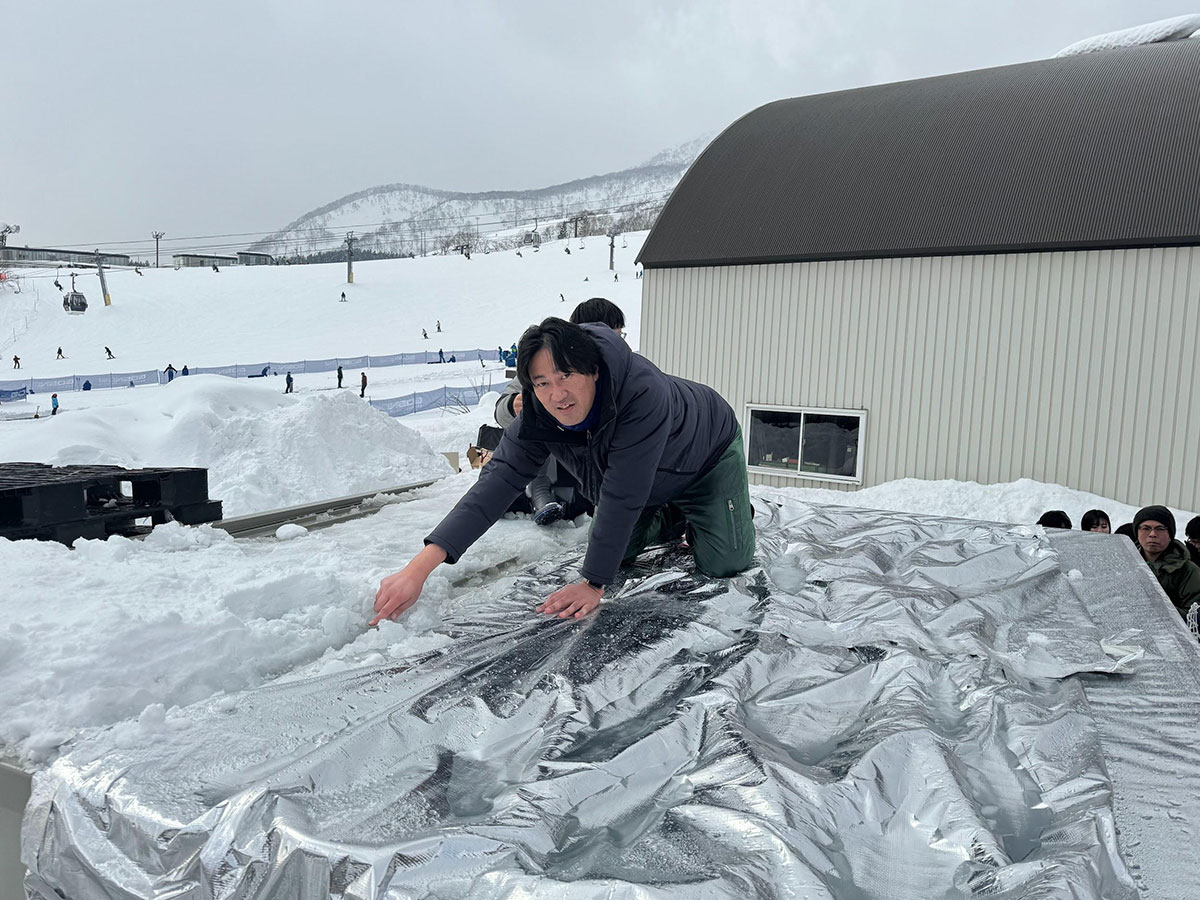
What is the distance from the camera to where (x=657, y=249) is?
1074 centimetres

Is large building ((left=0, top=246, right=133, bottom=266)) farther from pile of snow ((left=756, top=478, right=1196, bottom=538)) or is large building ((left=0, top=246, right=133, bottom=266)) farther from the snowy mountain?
pile of snow ((left=756, top=478, right=1196, bottom=538))

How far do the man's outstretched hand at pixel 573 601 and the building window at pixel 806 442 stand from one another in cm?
781

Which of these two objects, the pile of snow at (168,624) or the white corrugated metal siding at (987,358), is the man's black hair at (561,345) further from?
the white corrugated metal siding at (987,358)

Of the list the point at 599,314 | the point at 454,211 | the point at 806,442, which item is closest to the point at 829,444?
the point at 806,442

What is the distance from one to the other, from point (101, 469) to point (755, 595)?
298 centimetres

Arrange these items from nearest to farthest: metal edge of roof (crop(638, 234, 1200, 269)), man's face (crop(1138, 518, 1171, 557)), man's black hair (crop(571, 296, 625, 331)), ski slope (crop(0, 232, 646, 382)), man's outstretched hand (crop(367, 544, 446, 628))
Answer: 1. man's outstretched hand (crop(367, 544, 446, 628))
2. man's black hair (crop(571, 296, 625, 331))
3. man's face (crop(1138, 518, 1171, 557))
4. metal edge of roof (crop(638, 234, 1200, 269))
5. ski slope (crop(0, 232, 646, 382))

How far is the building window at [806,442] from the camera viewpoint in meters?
9.76

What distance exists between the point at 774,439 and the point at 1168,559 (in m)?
6.31

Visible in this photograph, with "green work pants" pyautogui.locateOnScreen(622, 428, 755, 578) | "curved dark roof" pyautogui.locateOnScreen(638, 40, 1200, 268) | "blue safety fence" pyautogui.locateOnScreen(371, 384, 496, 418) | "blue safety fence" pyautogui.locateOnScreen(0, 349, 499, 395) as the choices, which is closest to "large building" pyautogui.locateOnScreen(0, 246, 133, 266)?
"blue safety fence" pyautogui.locateOnScreen(0, 349, 499, 395)

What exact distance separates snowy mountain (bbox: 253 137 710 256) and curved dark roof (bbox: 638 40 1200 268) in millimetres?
73770

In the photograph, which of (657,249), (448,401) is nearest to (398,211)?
(448,401)

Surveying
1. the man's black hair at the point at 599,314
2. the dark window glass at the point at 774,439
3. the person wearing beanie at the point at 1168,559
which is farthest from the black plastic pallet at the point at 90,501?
the dark window glass at the point at 774,439

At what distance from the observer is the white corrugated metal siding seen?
8.04 metres

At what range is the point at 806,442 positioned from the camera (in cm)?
1009
